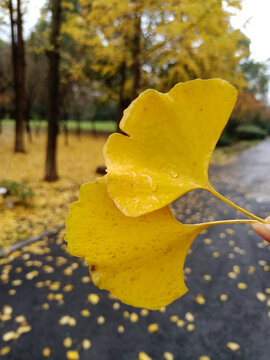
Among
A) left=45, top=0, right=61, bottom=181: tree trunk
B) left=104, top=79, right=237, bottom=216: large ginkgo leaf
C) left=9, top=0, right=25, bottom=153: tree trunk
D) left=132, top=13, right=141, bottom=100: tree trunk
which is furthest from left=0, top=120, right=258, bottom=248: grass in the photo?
left=104, top=79, right=237, bottom=216: large ginkgo leaf

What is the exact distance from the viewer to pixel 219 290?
3.53m

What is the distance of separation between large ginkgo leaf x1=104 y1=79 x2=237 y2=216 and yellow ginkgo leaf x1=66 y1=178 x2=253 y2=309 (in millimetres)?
70

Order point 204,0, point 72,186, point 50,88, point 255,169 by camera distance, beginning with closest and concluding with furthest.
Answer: point 204,0
point 50,88
point 72,186
point 255,169

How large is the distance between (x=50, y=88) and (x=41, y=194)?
9.02ft

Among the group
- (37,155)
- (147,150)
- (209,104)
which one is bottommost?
(37,155)

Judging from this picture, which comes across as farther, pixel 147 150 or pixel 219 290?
pixel 219 290

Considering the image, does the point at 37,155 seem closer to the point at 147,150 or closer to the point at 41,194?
the point at 41,194

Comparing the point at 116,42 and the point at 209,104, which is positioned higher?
the point at 116,42

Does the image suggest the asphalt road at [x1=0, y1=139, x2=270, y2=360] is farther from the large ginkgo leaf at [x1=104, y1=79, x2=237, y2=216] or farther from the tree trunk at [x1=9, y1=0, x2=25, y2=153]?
the tree trunk at [x1=9, y1=0, x2=25, y2=153]

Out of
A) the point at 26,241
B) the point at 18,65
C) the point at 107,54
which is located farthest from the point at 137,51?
the point at 18,65

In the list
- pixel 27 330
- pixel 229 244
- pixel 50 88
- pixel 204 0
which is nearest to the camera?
pixel 27 330

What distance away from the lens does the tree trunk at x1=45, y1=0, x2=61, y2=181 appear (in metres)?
5.89

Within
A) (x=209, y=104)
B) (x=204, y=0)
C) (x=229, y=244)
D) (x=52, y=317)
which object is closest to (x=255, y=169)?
(x=229, y=244)

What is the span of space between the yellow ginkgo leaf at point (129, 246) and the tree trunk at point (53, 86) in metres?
6.17
